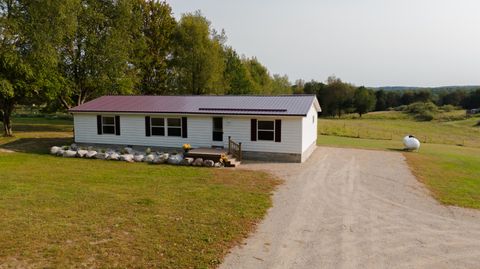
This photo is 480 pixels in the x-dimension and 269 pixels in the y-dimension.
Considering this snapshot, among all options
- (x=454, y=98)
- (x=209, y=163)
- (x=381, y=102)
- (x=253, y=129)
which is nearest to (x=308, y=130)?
(x=253, y=129)

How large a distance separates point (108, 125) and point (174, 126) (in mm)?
4760

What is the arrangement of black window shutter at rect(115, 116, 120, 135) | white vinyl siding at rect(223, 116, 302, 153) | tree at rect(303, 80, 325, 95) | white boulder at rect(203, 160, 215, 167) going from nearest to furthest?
white boulder at rect(203, 160, 215, 167), white vinyl siding at rect(223, 116, 302, 153), black window shutter at rect(115, 116, 120, 135), tree at rect(303, 80, 325, 95)

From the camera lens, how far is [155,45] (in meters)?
39.0

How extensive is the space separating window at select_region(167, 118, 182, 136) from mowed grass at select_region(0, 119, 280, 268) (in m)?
4.67

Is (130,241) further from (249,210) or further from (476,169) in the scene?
(476,169)

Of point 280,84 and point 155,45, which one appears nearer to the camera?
point 155,45

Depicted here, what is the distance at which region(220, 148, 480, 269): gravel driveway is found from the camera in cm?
748

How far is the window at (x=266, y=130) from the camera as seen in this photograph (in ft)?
65.1

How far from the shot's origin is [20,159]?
19.1 m

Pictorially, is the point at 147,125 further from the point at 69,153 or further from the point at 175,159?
the point at 175,159

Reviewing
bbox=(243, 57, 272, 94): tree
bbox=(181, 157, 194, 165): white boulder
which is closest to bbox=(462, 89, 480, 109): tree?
bbox=(243, 57, 272, 94): tree

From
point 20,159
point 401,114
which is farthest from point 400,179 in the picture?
point 401,114

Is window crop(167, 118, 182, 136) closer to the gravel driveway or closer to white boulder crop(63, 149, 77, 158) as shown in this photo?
white boulder crop(63, 149, 77, 158)

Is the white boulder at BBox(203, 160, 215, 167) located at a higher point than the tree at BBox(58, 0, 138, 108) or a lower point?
lower
